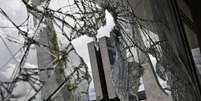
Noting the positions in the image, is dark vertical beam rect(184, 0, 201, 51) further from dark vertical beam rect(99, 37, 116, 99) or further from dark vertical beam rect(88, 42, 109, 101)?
dark vertical beam rect(88, 42, 109, 101)

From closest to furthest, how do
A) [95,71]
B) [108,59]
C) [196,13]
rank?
[95,71] → [108,59] → [196,13]

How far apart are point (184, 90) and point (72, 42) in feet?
2.04

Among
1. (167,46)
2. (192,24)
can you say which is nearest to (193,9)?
(192,24)

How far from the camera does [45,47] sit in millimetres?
620

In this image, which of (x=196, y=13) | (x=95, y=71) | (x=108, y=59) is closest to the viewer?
(x=95, y=71)

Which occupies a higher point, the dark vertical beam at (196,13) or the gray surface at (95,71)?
the dark vertical beam at (196,13)

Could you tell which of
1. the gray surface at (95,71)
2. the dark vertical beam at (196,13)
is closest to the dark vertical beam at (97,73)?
the gray surface at (95,71)

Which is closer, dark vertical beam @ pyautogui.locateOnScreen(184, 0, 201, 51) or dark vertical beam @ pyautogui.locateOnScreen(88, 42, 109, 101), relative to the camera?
A: dark vertical beam @ pyautogui.locateOnScreen(88, 42, 109, 101)

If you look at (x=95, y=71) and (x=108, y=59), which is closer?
(x=95, y=71)

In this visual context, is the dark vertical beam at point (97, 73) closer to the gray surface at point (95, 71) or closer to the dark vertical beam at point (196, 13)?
the gray surface at point (95, 71)

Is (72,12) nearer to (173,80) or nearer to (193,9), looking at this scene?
(173,80)

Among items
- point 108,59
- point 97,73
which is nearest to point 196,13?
point 108,59

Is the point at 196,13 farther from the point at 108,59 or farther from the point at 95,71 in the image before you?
the point at 95,71

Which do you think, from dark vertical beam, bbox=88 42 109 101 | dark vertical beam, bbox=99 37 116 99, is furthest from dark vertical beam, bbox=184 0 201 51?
dark vertical beam, bbox=88 42 109 101
